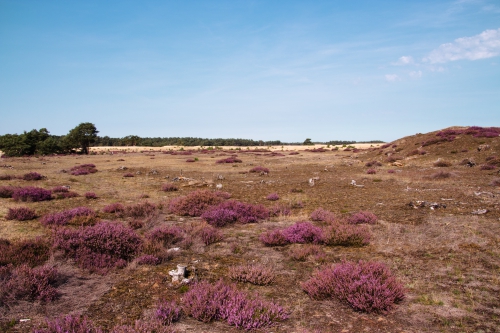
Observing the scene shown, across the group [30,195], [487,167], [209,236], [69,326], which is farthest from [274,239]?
[487,167]

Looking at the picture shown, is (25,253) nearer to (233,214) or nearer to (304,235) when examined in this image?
(233,214)

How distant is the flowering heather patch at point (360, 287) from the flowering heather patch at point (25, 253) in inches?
263

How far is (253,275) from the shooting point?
6684 millimetres

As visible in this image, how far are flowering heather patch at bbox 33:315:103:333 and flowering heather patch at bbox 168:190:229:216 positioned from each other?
8295mm

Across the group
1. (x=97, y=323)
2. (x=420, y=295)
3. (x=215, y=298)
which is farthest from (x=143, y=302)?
(x=420, y=295)

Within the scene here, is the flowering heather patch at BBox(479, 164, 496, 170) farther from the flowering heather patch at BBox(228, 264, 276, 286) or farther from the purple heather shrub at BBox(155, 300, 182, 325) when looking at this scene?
the purple heather shrub at BBox(155, 300, 182, 325)

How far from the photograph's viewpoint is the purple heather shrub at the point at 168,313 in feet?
16.3

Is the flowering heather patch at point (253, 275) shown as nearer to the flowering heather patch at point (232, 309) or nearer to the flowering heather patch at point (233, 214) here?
the flowering heather patch at point (232, 309)

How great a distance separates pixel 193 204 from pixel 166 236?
4292 millimetres

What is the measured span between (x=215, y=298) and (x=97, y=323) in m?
2.11

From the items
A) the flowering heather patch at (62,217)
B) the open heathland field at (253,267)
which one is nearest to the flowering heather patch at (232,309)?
the open heathland field at (253,267)

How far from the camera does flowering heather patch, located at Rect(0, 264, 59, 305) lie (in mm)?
5359

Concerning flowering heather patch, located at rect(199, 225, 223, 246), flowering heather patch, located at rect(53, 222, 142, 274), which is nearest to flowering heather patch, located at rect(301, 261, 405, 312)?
flowering heather patch, located at rect(199, 225, 223, 246)

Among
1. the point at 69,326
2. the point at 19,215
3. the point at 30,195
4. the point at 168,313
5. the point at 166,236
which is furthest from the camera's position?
the point at 30,195
